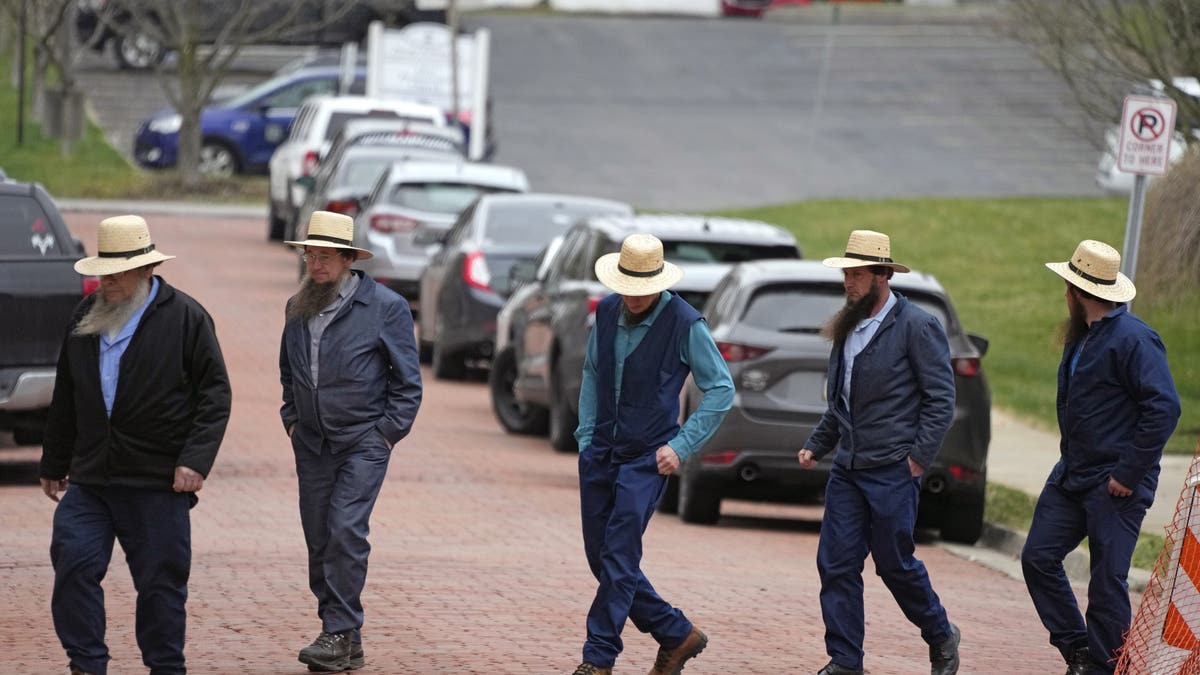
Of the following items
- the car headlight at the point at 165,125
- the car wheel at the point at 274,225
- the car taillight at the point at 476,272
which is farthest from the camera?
the car headlight at the point at 165,125

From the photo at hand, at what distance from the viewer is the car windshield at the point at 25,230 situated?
44.9 feet

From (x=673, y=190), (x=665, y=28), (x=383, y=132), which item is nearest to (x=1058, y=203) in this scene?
(x=673, y=190)

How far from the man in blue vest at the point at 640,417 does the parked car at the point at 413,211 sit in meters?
13.6

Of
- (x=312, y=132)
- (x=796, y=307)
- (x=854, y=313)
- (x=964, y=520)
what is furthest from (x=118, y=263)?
(x=312, y=132)

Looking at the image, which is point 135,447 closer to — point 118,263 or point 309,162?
point 118,263

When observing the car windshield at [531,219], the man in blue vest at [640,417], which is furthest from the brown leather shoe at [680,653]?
the car windshield at [531,219]

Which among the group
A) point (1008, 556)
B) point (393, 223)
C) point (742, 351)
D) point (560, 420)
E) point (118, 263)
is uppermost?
point (118, 263)

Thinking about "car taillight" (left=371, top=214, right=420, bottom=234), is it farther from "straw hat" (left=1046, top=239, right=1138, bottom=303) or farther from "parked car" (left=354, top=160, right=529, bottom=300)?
"straw hat" (left=1046, top=239, right=1138, bottom=303)

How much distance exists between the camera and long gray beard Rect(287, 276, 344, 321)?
8406mm

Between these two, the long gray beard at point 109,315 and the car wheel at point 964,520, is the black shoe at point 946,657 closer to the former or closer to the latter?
the long gray beard at point 109,315

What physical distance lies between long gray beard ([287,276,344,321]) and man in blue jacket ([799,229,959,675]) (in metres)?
1.96

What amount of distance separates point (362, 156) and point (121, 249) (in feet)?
61.7

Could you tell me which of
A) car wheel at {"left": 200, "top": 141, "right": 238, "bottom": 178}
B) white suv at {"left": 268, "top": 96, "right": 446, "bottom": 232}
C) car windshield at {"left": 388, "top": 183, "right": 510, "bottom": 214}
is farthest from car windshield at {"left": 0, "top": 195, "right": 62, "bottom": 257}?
car wheel at {"left": 200, "top": 141, "right": 238, "bottom": 178}

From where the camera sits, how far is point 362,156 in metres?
26.2
